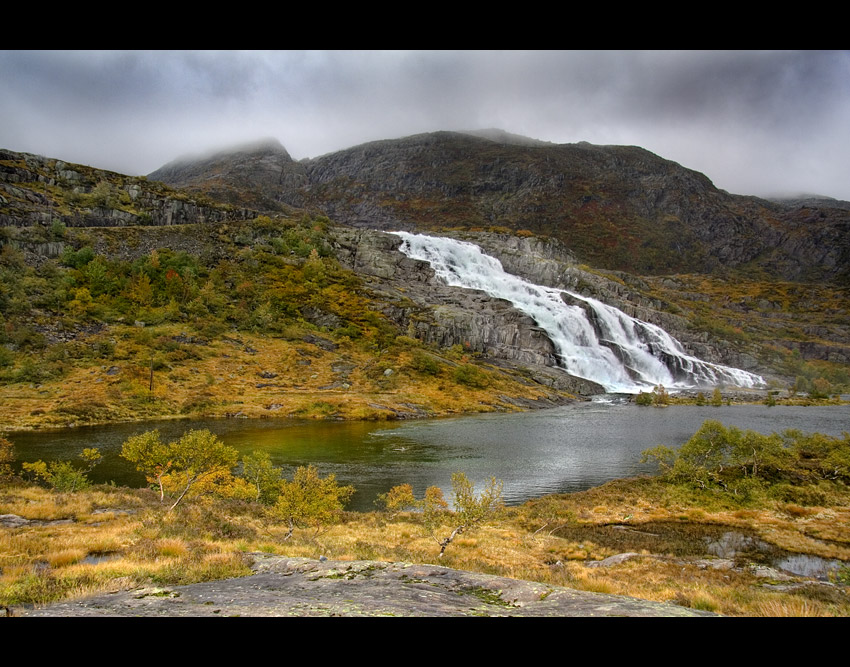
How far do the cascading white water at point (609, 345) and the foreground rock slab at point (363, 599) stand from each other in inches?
4081

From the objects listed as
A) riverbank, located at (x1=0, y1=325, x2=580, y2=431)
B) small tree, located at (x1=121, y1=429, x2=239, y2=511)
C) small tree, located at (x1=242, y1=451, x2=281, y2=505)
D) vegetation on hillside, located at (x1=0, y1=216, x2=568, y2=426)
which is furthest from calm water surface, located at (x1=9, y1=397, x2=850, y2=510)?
small tree, located at (x1=121, y1=429, x2=239, y2=511)

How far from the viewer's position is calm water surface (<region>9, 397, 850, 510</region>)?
3994 cm

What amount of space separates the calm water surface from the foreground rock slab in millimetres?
24212

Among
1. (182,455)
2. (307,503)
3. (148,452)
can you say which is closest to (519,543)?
(307,503)

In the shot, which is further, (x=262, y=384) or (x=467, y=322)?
(x=467, y=322)

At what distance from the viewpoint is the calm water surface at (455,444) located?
39938 mm

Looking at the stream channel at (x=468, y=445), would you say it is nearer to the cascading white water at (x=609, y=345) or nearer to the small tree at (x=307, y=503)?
the small tree at (x=307, y=503)

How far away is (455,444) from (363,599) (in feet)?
151

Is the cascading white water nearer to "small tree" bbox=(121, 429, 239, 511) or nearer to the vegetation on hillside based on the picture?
the vegetation on hillside

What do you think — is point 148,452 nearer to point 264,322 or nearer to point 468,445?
point 468,445

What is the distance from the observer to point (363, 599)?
25.7ft

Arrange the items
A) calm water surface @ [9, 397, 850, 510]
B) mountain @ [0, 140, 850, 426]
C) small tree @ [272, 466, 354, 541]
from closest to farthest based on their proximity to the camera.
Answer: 1. small tree @ [272, 466, 354, 541]
2. calm water surface @ [9, 397, 850, 510]
3. mountain @ [0, 140, 850, 426]
